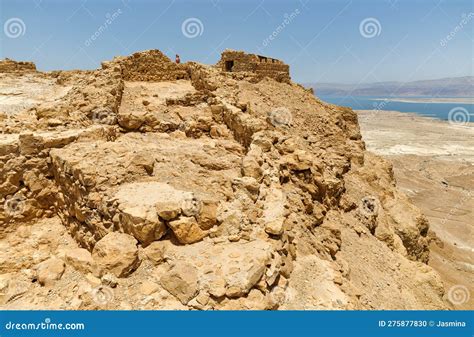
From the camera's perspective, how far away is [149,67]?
14.8 metres

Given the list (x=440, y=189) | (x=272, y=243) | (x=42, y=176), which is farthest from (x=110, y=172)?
(x=440, y=189)

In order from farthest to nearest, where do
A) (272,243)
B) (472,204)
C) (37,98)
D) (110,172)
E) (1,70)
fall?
(472,204), (1,70), (37,98), (110,172), (272,243)

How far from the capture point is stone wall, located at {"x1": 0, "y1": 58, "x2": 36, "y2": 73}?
A: 16250mm

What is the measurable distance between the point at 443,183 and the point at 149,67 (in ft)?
130

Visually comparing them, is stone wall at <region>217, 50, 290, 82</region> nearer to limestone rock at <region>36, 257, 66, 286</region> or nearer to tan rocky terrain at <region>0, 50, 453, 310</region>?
tan rocky terrain at <region>0, 50, 453, 310</region>

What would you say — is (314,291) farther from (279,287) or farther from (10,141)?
(10,141)

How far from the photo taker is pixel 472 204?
33.3 meters

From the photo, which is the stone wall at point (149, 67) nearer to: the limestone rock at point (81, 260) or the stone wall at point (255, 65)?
the stone wall at point (255, 65)

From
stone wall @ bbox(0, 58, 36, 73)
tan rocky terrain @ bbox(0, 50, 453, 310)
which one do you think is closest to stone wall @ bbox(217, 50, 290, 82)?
tan rocky terrain @ bbox(0, 50, 453, 310)

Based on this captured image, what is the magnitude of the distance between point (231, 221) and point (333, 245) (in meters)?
4.31

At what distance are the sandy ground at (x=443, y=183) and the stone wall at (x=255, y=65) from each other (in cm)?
1224

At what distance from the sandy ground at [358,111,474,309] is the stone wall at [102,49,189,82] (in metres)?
15.2

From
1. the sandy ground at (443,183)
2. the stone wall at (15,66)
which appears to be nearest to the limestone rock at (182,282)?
the sandy ground at (443,183)

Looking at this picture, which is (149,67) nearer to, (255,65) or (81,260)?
(255,65)
